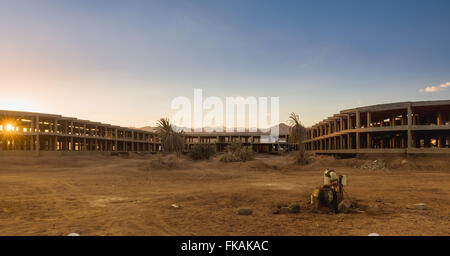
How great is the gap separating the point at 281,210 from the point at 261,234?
2.46 metres

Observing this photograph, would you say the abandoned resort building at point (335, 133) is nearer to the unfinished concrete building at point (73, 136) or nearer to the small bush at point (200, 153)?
the unfinished concrete building at point (73, 136)

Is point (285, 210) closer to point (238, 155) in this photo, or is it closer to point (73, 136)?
point (238, 155)

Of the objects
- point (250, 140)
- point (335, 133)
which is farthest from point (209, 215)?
point (250, 140)

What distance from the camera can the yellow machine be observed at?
Answer: 904 cm

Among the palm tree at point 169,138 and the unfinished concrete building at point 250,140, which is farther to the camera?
the unfinished concrete building at point 250,140

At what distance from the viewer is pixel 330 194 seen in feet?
29.7

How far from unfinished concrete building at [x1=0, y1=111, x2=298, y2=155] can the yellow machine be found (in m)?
41.6

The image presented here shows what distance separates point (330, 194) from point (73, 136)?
50342 millimetres

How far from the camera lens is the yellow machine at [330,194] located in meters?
9.04

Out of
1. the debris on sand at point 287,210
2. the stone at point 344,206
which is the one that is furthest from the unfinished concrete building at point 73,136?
the stone at point 344,206

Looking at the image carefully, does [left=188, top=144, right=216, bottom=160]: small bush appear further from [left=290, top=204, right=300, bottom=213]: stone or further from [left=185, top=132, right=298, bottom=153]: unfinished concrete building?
[left=185, top=132, right=298, bottom=153]: unfinished concrete building

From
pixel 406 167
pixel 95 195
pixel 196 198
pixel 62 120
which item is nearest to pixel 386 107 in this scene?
pixel 406 167

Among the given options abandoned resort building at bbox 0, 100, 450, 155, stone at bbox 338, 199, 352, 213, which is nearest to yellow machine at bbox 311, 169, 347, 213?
stone at bbox 338, 199, 352, 213
